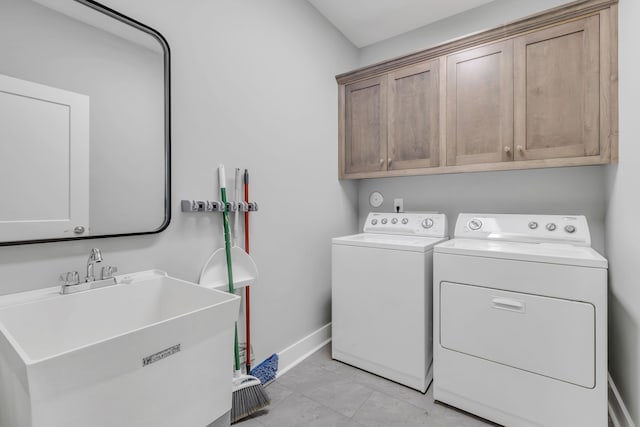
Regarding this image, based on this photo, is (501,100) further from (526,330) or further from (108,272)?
(108,272)

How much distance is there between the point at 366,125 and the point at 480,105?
85cm

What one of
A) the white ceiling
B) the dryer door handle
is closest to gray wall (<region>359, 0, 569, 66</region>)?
the white ceiling

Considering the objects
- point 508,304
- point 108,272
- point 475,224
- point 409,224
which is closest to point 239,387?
point 108,272

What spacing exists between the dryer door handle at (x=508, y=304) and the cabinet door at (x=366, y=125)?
1236mm

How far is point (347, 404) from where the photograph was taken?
164 cm

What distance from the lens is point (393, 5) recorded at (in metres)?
2.20

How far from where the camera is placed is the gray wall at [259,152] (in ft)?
4.31

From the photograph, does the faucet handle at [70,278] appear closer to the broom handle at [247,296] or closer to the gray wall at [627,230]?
the broom handle at [247,296]

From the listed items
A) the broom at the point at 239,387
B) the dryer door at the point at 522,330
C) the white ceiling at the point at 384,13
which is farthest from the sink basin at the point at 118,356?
the white ceiling at the point at 384,13

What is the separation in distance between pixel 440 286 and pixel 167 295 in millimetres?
1398

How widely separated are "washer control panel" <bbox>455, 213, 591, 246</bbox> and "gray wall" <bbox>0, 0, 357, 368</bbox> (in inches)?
41.0

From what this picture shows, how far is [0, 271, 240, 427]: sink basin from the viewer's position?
640 millimetres

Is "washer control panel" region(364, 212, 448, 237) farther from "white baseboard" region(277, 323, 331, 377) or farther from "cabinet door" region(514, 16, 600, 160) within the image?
"white baseboard" region(277, 323, 331, 377)

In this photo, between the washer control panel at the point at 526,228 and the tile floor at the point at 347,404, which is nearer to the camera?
the tile floor at the point at 347,404
